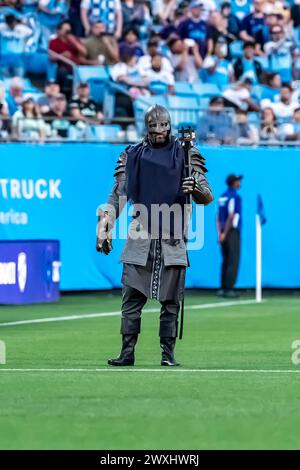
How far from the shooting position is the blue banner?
74.0ft

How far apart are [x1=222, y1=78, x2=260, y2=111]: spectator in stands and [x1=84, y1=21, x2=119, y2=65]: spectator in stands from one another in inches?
89.0

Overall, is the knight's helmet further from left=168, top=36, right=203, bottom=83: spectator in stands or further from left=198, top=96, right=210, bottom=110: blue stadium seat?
left=168, top=36, right=203, bottom=83: spectator in stands

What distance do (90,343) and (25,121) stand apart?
825cm

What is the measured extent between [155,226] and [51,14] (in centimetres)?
1553

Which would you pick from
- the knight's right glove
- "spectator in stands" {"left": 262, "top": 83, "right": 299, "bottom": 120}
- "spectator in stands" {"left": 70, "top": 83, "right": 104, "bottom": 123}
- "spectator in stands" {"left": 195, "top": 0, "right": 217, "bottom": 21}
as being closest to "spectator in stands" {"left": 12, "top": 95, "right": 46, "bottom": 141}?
"spectator in stands" {"left": 70, "top": 83, "right": 104, "bottom": 123}

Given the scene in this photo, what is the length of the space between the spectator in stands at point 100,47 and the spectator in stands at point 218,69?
2142mm

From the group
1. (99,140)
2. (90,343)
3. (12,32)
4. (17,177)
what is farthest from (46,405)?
(12,32)

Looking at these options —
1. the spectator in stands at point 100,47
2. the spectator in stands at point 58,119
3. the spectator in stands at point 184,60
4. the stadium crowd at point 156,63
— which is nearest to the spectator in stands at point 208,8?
the stadium crowd at point 156,63

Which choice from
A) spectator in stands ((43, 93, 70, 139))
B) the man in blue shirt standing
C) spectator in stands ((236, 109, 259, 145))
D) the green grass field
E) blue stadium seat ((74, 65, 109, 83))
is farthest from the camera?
blue stadium seat ((74, 65, 109, 83))

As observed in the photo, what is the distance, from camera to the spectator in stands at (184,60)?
27.3 metres

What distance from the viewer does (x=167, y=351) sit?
12.2 metres

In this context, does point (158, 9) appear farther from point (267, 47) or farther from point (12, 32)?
point (12, 32)

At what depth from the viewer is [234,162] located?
24516 millimetres

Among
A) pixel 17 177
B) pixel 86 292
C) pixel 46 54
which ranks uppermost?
pixel 46 54
